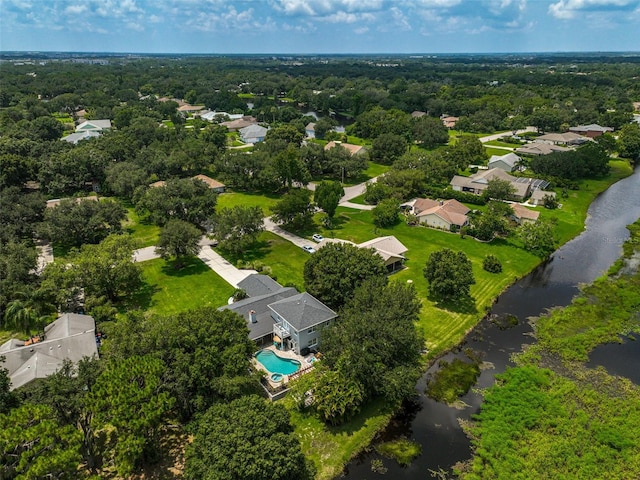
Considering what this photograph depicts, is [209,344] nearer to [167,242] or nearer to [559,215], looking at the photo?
[167,242]

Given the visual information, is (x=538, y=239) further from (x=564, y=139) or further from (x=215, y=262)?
(x=564, y=139)

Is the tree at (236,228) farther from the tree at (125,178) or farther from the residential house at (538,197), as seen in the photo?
the residential house at (538,197)

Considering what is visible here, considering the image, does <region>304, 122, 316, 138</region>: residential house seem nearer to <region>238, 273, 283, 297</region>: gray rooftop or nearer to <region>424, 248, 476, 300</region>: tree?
<region>238, 273, 283, 297</region>: gray rooftop

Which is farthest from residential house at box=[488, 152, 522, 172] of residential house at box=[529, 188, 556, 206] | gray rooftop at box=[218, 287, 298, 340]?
gray rooftop at box=[218, 287, 298, 340]

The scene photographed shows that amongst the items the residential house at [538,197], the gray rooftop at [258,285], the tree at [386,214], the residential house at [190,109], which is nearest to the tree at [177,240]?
the gray rooftop at [258,285]

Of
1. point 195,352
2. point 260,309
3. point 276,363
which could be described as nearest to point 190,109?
point 260,309

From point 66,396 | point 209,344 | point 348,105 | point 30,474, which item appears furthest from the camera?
point 348,105

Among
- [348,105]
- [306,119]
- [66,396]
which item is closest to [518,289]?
[66,396]

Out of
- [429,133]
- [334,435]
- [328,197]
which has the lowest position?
[334,435]
